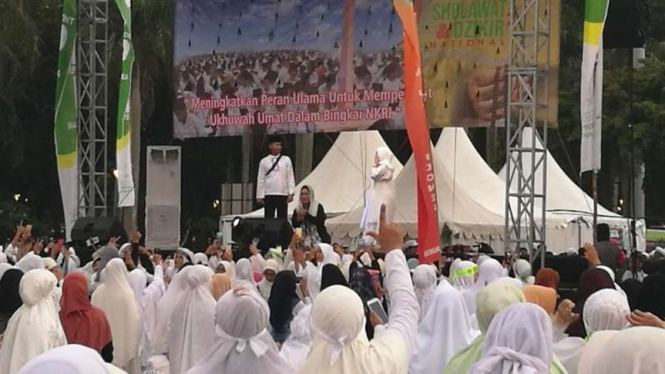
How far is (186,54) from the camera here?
890 inches

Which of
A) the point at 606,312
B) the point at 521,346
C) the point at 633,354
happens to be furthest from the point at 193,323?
the point at 633,354

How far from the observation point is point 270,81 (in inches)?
859

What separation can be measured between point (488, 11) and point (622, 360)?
55.9 ft

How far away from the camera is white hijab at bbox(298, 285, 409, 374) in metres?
4.66

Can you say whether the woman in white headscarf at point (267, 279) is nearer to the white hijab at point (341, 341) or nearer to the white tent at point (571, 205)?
the white hijab at point (341, 341)

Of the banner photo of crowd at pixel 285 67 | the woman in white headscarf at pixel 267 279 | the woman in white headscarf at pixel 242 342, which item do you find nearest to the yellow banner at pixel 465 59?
the banner photo of crowd at pixel 285 67

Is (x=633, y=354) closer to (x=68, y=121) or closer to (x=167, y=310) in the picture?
(x=167, y=310)

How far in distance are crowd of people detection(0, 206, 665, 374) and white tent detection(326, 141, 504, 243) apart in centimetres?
818

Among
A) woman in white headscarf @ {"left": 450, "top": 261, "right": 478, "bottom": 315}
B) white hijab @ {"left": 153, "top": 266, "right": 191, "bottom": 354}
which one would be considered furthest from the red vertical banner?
white hijab @ {"left": 153, "top": 266, "right": 191, "bottom": 354}

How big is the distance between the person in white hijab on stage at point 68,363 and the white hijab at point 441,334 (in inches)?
188

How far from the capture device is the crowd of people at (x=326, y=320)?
4.60 meters

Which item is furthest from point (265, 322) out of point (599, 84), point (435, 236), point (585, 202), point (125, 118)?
point (585, 202)

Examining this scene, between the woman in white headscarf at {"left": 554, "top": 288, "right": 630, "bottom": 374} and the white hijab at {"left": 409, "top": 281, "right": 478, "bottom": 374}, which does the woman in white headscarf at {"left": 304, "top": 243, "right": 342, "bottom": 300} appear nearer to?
the white hijab at {"left": 409, "top": 281, "right": 478, "bottom": 374}

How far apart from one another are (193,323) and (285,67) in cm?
1333
